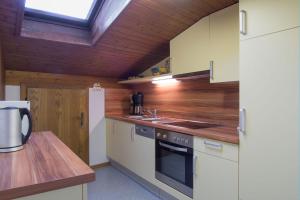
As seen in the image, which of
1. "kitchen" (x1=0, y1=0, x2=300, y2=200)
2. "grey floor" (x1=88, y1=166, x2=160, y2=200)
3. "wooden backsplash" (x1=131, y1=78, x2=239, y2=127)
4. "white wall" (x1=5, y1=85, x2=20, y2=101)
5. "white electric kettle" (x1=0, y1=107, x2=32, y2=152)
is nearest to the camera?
"white electric kettle" (x1=0, y1=107, x2=32, y2=152)

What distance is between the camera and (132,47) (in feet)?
9.70

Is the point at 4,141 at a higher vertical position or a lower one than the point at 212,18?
lower

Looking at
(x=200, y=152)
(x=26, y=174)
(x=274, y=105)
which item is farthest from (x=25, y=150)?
(x=274, y=105)

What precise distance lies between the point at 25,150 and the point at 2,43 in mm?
1792

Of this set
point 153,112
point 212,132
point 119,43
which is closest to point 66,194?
point 212,132

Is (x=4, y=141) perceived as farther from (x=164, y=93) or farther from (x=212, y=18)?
(x=164, y=93)

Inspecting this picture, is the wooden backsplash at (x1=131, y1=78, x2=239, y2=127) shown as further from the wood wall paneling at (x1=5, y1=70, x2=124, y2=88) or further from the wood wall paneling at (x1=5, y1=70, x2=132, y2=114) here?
the wood wall paneling at (x1=5, y1=70, x2=124, y2=88)

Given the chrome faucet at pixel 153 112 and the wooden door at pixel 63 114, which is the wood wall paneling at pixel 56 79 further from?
the chrome faucet at pixel 153 112

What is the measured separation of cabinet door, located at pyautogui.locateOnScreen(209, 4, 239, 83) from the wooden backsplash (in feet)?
1.00

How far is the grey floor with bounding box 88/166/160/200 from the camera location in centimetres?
259

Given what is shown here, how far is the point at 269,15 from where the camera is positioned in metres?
1.43

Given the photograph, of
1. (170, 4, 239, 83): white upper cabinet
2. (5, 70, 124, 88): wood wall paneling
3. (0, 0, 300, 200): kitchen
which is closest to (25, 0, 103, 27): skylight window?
(0, 0, 300, 200): kitchen

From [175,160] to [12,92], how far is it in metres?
2.49

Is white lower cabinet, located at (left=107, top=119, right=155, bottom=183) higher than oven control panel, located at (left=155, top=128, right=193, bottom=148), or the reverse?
oven control panel, located at (left=155, top=128, right=193, bottom=148)
